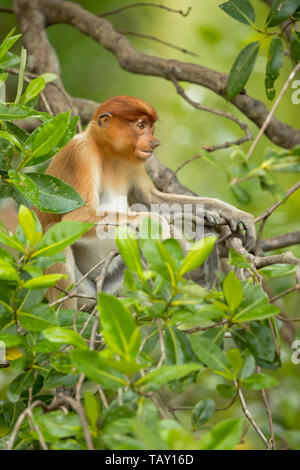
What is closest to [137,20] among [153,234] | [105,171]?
[105,171]

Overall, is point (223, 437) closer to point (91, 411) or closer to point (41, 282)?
point (91, 411)

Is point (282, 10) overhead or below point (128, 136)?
overhead

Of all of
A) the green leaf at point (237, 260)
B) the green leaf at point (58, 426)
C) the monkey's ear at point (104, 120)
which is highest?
the green leaf at point (237, 260)

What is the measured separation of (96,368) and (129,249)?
20 centimetres

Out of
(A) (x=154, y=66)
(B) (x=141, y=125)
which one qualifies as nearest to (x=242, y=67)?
(B) (x=141, y=125)

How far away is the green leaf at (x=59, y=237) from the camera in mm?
864

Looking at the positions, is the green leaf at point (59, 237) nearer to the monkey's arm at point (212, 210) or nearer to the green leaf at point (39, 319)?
the green leaf at point (39, 319)

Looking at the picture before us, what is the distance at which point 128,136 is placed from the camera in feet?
6.53

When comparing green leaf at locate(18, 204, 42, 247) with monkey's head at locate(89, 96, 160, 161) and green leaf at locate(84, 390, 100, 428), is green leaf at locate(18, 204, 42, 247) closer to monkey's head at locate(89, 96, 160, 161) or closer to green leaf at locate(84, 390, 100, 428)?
green leaf at locate(84, 390, 100, 428)

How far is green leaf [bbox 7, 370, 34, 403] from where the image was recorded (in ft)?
3.24

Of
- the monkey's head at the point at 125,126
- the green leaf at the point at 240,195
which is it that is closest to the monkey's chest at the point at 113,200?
the monkey's head at the point at 125,126

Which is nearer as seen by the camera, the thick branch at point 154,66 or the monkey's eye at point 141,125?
the monkey's eye at point 141,125

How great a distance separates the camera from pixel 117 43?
2.67 metres

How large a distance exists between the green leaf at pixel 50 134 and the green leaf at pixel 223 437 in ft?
1.97
